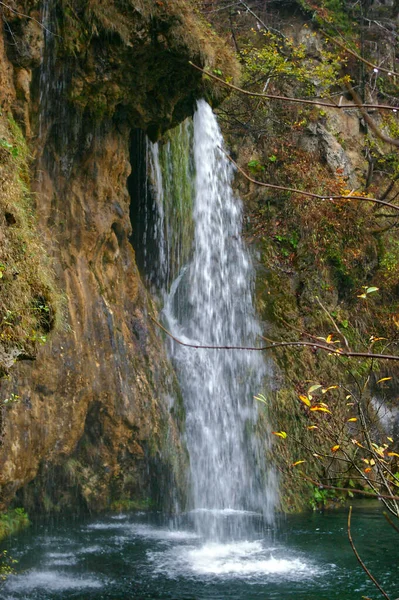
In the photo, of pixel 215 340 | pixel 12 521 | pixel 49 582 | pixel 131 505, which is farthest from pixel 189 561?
pixel 215 340

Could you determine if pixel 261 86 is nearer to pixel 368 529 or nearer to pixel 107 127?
pixel 107 127

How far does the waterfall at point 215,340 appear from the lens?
423 inches

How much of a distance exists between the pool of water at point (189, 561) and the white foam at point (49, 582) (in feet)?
0.04

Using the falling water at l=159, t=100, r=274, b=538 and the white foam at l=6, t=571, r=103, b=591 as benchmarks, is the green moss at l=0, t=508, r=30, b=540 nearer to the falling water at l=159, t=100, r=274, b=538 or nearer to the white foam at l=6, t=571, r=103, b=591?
the white foam at l=6, t=571, r=103, b=591

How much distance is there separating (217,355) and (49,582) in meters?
5.66

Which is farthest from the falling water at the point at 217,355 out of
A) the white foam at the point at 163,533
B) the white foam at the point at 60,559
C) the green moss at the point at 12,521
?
the green moss at the point at 12,521

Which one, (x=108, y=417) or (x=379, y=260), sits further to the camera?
(x=379, y=260)

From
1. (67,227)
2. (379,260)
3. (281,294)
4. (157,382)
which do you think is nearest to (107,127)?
(67,227)

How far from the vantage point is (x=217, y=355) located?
11.7 meters

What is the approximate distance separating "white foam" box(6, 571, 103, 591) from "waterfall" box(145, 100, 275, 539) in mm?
3000

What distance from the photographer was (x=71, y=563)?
7.44 metres

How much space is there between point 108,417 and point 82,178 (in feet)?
11.6

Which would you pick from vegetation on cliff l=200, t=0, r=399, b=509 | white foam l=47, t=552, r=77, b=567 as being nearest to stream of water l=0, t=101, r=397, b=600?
white foam l=47, t=552, r=77, b=567

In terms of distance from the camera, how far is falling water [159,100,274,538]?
10.7 metres
